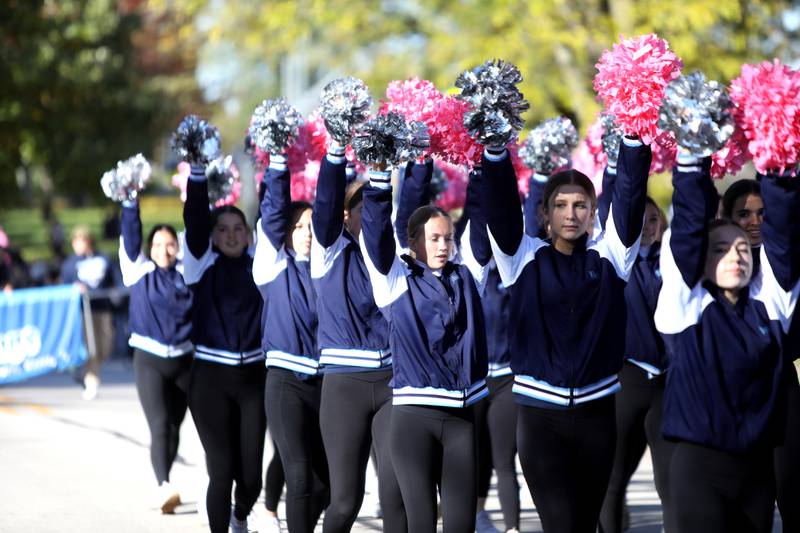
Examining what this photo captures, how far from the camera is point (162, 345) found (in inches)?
335

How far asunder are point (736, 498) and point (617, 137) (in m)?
2.63

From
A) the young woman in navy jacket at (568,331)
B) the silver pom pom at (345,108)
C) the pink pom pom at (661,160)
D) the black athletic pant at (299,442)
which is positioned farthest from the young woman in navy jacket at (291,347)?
the pink pom pom at (661,160)

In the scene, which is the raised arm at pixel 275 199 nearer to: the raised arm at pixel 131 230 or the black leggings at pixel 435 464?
the raised arm at pixel 131 230

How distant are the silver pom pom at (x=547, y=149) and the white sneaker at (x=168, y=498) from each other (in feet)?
9.95

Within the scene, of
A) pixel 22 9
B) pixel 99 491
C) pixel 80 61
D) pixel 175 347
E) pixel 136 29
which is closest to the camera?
pixel 175 347

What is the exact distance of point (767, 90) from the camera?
17.1 feet

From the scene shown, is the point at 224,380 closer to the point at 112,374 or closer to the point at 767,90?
the point at 767,90

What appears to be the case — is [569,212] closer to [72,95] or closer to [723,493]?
[723,493]

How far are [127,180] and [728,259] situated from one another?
13.5 feet

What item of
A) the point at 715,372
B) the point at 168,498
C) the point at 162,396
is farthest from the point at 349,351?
the point at 168,498

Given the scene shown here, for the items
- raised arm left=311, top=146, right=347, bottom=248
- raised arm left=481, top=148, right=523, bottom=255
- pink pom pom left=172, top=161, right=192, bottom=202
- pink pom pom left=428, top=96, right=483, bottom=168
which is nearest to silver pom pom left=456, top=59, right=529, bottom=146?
raised arm left=481, top=148, right=523, bottom=255

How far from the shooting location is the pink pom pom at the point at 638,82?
5.31 meters

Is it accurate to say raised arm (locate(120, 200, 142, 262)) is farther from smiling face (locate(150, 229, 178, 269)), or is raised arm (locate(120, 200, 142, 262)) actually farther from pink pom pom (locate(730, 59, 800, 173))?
pink pom pom (locate(730, 59, 800, 173))

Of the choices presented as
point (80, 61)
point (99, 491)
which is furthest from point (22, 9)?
point (99, 491)
